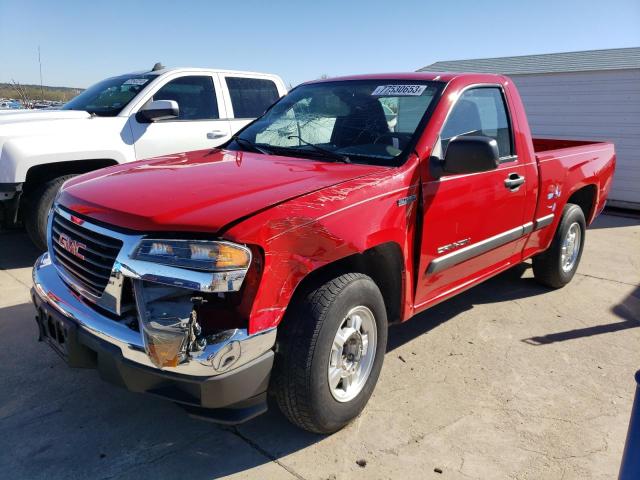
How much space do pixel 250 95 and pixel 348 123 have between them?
11.6 feet

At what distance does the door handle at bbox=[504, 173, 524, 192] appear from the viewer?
379 centimetres

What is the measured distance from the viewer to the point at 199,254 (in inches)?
86.4

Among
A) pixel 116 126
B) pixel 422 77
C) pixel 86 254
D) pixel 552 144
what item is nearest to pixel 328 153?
pixel 422 77

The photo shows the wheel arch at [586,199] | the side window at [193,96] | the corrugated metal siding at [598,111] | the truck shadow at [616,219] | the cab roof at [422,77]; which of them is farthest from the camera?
the corrugated metal siding at [598,111]

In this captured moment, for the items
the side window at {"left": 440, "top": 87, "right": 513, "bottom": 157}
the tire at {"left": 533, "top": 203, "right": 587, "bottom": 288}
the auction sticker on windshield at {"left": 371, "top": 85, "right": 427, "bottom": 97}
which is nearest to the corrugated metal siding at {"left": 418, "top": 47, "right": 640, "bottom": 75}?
the tire at {"left": 533, "top": 203, "right": 587, "bottom": 288}

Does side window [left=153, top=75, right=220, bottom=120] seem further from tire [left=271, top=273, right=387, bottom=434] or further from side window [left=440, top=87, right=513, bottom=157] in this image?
tire [left=271, top=273, right=387, bottom=434]

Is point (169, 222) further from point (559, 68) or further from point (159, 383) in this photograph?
point (559, 68)

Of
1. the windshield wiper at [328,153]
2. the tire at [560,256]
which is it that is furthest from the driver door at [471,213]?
the tire at [560,256]

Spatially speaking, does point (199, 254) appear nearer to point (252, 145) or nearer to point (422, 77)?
point (252, 145)

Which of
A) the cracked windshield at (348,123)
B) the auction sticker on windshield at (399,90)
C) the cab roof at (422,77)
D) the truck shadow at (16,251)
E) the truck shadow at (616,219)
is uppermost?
the cab roof at (422,77)

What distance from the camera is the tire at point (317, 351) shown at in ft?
7.95

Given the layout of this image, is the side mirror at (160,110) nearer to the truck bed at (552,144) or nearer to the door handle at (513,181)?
the door handle at (513,181)

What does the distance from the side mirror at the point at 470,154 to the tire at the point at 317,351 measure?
0.90 m

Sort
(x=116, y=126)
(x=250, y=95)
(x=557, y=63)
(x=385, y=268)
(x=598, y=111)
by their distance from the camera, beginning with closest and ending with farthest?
(x=385, y=268) → (x=116, y=126) → (x=250, y=95) → (x=598, y=111) → (x=557, y=63)
